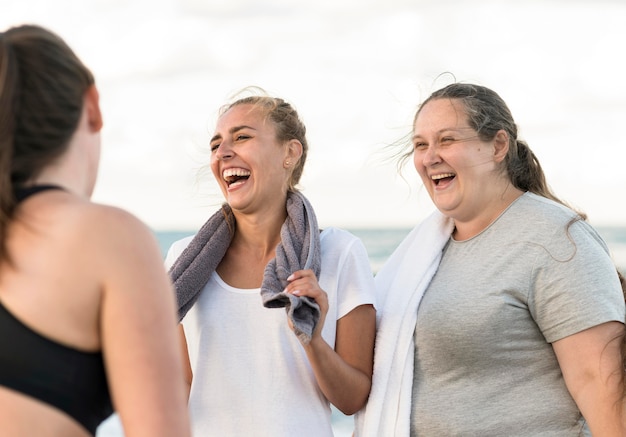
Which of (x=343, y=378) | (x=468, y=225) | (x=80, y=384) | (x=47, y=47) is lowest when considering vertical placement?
(x=343, y=378)

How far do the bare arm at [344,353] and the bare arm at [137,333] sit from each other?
150 cm

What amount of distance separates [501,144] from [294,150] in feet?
2.55

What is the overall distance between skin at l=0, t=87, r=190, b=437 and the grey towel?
1478mm

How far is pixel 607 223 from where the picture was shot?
80.3 ft

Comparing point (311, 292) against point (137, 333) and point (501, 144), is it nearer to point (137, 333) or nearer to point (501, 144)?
point (501, 144)

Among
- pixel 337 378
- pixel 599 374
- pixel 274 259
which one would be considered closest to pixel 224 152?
pixel 274 259

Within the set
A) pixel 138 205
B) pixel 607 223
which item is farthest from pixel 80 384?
pixel 607 223

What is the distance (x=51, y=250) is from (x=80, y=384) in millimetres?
223

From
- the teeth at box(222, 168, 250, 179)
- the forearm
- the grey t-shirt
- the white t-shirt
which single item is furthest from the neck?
the teeth at box(222, 168, 250, 179)

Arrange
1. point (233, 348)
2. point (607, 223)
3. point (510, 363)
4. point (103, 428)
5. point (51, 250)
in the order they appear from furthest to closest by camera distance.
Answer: point (607, 223) → point (103, 428) → point (233, 348) → point (510, 363) → point (51, 250)

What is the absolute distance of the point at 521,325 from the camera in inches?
116

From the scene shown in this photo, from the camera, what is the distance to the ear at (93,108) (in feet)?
5.15

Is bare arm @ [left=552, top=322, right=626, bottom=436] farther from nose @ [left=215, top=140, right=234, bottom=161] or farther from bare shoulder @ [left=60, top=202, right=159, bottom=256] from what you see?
bare shoulder @ [left=60, top=202, right=159, bottom=256]

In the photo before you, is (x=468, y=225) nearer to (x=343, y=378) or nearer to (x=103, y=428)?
(x=343, y=378)
